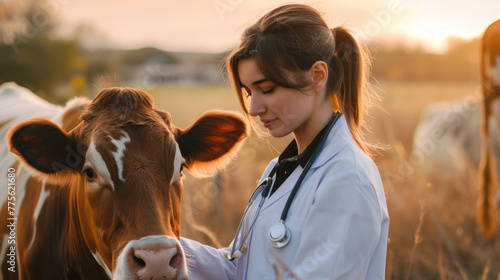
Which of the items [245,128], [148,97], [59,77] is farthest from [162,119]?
[59,77]

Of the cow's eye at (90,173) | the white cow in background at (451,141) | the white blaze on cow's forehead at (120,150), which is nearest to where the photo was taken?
the white blaze on cow's forehead at (120,150)

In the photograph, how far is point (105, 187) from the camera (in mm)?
2545

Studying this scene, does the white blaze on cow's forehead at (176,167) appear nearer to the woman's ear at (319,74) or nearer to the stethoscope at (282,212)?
the stethoscope at (282,212)

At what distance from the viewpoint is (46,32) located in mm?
15258

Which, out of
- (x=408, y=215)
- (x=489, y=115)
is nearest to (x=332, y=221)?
(x=489, y=115)

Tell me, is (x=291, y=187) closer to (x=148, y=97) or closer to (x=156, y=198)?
(x=156, y=198)

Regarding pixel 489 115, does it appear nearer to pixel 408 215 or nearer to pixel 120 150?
pixel 408 215

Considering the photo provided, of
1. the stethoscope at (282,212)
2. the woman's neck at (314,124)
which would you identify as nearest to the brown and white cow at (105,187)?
the stethoscope at (282,212)

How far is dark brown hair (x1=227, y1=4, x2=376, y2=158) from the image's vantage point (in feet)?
8.00

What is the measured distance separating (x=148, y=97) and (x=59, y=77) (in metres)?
12.9

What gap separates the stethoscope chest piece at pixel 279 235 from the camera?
2250 millimetres

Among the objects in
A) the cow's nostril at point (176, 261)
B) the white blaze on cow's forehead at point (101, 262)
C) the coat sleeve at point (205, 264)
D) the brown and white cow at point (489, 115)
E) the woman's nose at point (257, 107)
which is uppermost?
the woman's nose at point (257, 107)

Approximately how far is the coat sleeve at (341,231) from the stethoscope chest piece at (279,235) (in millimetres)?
96

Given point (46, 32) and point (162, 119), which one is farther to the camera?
point (46, 32)
